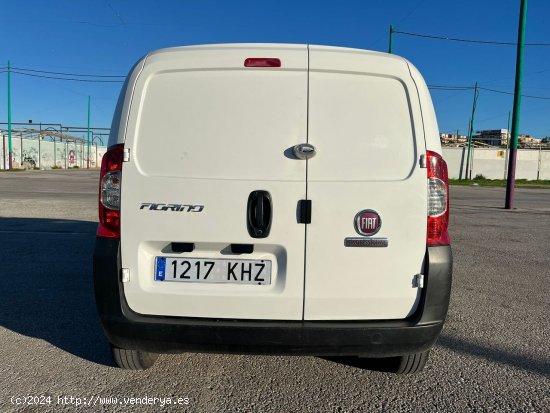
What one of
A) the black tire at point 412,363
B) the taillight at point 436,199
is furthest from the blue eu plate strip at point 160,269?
the black tire at point 412,363

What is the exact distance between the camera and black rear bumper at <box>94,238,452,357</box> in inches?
92.2

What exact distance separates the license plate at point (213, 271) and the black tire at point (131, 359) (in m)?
0.64

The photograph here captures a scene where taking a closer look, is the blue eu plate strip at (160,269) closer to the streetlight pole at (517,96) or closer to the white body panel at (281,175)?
the white body panel at (281,175)

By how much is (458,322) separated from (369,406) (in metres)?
1.74

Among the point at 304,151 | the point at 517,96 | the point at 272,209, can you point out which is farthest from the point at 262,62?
the point at 517,96

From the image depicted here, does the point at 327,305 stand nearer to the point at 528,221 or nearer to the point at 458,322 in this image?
the point at 458,322

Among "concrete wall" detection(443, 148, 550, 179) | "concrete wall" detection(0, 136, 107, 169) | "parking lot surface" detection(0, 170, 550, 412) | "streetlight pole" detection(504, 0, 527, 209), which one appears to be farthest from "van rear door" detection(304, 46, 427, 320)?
"concrete wall" detection(443, 148, 550, 179)

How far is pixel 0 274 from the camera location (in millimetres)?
5070

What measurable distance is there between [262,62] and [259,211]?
83cm

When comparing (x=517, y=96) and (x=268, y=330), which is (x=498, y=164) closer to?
(x=517, y=96)

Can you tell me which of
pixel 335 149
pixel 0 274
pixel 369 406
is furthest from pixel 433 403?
pixel 0 274

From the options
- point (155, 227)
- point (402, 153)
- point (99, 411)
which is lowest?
point (99, 411)

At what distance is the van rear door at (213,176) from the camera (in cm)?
233

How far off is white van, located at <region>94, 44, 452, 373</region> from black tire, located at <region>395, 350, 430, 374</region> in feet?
1.16
